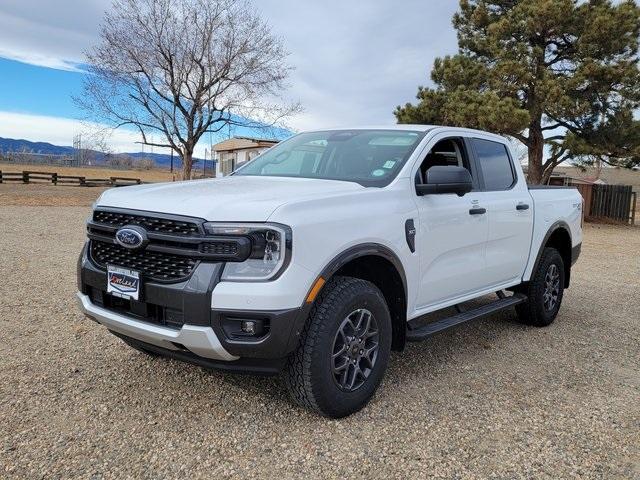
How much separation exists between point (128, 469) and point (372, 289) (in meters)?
1.65

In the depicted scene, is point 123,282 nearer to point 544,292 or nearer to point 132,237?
point 132,237

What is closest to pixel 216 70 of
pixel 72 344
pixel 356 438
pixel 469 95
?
pixel 469 95

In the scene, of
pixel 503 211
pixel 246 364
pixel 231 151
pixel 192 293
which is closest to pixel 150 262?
pixel 192 293

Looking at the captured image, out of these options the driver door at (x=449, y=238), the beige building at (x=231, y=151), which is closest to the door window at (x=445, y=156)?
the driver door at (x=449, y=238)

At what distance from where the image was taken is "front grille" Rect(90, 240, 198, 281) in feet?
9.73

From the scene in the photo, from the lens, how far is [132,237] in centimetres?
306

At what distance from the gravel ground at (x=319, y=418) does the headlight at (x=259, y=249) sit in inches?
37.8

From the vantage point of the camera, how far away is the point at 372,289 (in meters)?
3.40

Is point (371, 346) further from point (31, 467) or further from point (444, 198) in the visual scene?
point (31, 467)

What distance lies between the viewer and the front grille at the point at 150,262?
2.97 m

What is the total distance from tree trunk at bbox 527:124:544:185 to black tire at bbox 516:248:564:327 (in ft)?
54.3

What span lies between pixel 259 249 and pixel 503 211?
2687 millimetres

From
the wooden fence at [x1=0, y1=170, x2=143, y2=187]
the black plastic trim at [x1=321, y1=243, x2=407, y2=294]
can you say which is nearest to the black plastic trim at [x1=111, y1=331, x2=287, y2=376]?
the black plastic trim at [x1=321, y1=243, x2=407, y2=294]

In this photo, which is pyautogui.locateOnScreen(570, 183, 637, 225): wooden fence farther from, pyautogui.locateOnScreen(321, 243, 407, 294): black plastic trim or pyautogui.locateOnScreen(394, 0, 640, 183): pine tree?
Result: pyautogui.locateOnScreen(321, 243, 407, 294): black plastic trim
